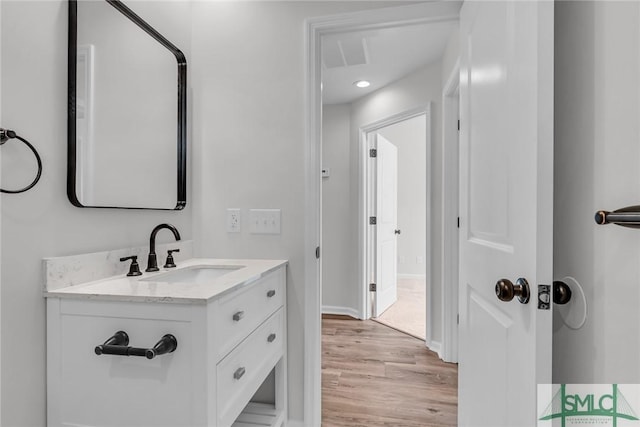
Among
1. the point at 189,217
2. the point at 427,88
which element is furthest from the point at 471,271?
the point at 427,88

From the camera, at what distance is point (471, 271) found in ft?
4.14

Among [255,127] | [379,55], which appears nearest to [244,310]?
[255,127]

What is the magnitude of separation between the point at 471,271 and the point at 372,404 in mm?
1162

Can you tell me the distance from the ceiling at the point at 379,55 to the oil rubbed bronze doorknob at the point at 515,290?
5.42 feet

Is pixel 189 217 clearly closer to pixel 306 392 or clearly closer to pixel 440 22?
pixel 306 392

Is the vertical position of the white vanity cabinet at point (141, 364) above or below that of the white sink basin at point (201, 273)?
below

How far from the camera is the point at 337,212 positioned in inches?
145

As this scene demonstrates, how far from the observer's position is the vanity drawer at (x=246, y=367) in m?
1.06

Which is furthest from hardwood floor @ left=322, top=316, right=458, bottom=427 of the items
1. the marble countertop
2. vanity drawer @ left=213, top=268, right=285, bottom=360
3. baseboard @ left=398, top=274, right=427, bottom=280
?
baseboard @ left=398, top=274, right=427, bottom=280

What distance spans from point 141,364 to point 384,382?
167cm

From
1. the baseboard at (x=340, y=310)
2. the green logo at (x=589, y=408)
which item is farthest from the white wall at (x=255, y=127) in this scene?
the baseboard at (x=340, y=310)

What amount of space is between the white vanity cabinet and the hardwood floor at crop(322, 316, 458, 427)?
3.37ft

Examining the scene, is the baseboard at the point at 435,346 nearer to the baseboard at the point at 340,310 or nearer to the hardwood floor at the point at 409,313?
the hardwood floor at the point at 409,313

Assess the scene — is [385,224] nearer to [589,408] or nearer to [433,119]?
[433,119]
